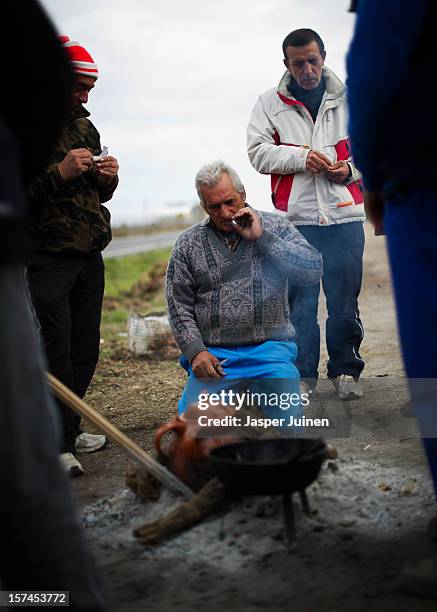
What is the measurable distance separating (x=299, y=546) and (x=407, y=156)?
1.70 meters

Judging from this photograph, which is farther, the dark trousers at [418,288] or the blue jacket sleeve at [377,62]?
the dark trousers at [418,288]

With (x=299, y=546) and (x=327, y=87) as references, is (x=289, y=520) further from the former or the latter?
(x=327, y=87)

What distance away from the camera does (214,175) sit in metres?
4.34

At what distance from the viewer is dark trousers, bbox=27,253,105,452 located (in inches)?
178

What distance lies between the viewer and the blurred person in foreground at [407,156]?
2445mm

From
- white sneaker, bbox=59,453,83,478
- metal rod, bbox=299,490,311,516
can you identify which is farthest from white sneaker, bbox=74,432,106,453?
metal rod, bbox=299,490,311,516

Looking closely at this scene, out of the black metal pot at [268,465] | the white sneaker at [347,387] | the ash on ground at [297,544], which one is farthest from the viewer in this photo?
the white sneaker at [347,387]

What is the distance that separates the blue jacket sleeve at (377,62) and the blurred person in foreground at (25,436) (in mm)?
1032

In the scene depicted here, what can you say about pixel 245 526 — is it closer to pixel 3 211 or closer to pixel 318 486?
pixel 318 486

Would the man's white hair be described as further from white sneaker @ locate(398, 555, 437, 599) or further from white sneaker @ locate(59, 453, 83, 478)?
white sneaker @ locate(398, 555, 437, 599)

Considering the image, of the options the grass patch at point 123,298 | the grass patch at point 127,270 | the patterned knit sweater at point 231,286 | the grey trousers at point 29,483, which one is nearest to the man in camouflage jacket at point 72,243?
the patterned knit sweater at point 231,286

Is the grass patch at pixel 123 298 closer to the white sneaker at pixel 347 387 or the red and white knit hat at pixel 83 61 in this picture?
the white sneaker at pixel 347 387

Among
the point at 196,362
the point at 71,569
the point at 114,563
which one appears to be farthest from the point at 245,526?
the point at 71,569

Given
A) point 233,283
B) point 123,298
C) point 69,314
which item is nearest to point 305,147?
point 233,283
